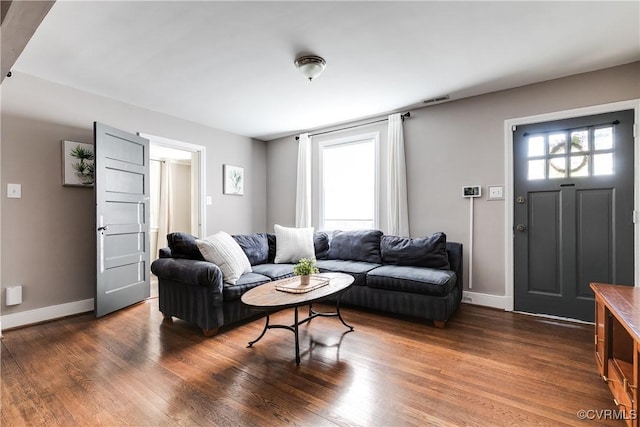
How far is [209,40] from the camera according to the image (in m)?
2.30

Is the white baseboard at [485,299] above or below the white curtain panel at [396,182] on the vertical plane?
below

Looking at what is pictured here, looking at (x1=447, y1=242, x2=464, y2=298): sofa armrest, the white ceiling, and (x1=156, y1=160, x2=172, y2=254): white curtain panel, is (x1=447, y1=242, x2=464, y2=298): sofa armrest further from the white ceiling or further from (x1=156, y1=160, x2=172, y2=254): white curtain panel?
(x1=156, y1=160, x2=172, y2=254): white curtain panel

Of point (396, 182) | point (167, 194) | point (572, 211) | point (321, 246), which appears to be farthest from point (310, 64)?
point (167, 194)

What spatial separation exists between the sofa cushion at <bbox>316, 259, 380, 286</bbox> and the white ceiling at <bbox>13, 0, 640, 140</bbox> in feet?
6.39

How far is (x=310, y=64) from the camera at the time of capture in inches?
100

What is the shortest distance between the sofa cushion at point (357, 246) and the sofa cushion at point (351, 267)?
3.7 inches

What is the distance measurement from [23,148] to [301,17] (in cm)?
290

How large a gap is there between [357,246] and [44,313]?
334 centimetres

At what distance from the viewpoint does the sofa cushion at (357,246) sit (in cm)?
367

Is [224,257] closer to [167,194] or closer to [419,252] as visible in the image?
[419,252]

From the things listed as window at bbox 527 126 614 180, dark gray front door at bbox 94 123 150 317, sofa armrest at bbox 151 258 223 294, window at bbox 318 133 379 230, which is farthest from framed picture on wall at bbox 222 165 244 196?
window at bbox 527 126 614 180

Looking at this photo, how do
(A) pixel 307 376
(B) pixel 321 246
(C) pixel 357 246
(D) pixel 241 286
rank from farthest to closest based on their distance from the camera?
(B) pixel 321 246 < (C) pixel 357 246 < (D) pixel 241 286 < (A) pixel 307 376

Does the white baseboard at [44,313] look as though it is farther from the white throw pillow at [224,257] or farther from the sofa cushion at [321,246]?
the sofa cushion at [321,246]

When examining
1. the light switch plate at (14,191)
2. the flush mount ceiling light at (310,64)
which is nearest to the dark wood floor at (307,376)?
the light switch plate at (14,191)
